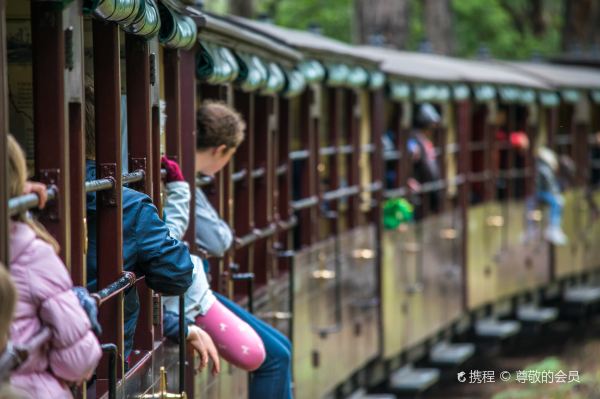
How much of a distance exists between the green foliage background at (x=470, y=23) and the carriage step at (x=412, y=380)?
19999 mm

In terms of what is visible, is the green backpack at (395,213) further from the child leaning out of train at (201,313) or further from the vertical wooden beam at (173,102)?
the vertical wooden beam at (173,102)

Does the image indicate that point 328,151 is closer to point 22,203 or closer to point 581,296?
point 22,203

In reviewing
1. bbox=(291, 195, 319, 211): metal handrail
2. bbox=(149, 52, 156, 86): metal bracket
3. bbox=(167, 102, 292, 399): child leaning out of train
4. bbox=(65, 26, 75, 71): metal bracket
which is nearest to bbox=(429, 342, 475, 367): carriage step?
bbox=(291, 195, 319, 211): metal handrail

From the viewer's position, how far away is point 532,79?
755 inches

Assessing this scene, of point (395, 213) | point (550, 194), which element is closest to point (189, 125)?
point (395, 213)

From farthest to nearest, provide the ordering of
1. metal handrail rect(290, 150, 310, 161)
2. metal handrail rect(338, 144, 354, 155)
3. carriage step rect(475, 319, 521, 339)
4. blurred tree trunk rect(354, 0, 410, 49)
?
blurred tree trunk rect(354, 0, 410, 49) < carriage step rect(475, 319, 521, 339) < metal handrail rect(338, 144, 354, 155) < metal handrail rect(290, 150, 310, 161)

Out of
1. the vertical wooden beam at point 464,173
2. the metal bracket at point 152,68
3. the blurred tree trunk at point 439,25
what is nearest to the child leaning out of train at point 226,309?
the metal bracket at point 152,68

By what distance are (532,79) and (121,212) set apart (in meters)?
14.6

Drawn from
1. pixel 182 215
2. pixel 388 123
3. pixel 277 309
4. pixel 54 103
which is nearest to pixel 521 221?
pixel 388 123

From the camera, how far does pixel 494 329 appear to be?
1670 centimetres

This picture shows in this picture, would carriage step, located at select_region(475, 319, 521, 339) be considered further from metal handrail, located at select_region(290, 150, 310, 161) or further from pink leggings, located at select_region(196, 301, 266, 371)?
pink leggings, located at select_region(196, 301, 266, 371)

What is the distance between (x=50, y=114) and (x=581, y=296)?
16.7 meters

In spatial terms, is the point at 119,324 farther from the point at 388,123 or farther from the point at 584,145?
the point at 584,145

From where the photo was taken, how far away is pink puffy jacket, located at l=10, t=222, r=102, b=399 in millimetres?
3713
